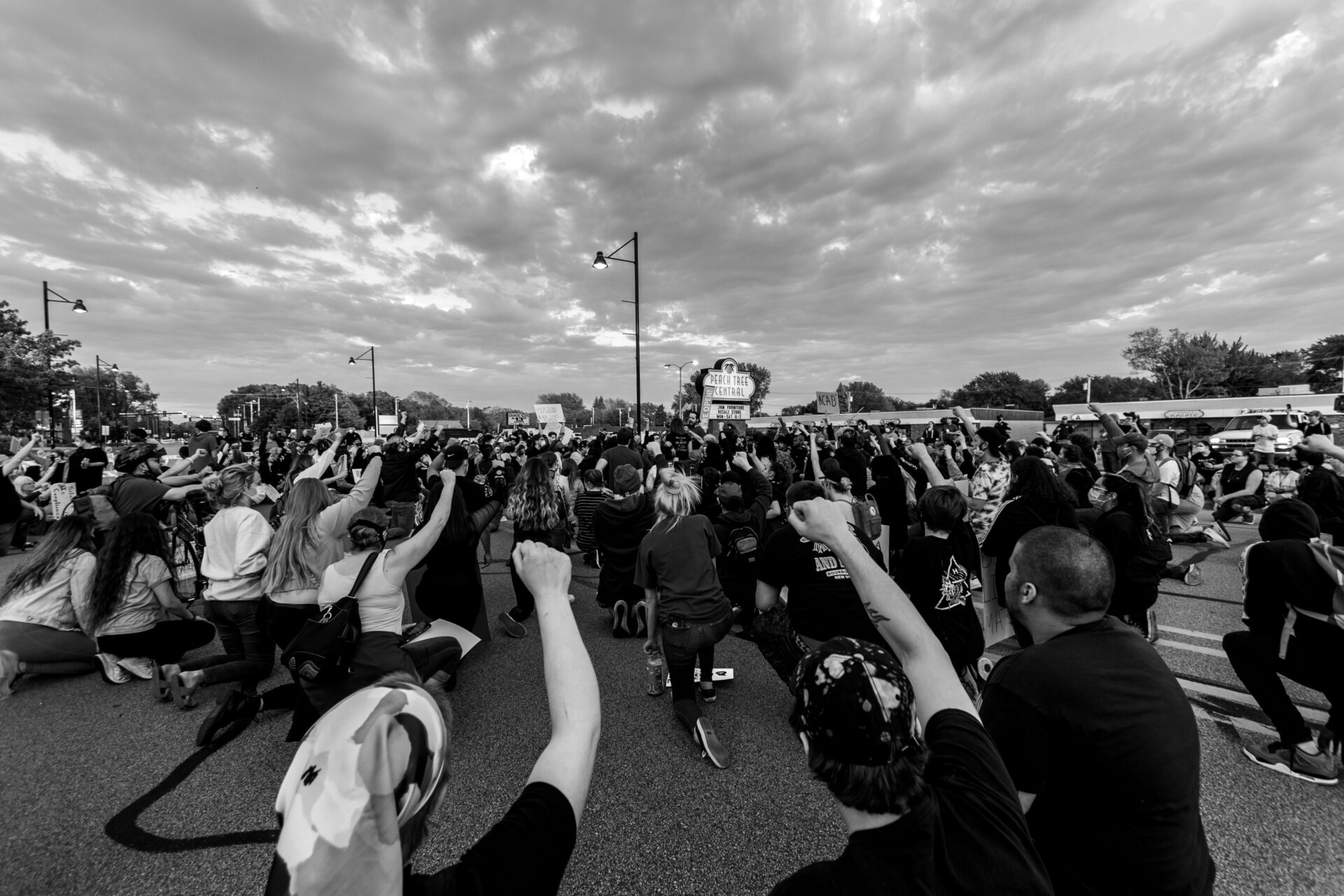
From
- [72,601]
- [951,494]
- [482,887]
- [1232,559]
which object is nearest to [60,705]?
[72,601]

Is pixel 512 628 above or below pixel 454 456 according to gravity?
below

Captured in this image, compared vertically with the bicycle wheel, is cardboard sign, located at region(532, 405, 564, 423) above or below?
above

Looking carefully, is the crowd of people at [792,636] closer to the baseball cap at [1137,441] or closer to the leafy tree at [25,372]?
the baseball cap at [1137,441]

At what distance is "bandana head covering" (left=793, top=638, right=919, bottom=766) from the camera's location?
112cm

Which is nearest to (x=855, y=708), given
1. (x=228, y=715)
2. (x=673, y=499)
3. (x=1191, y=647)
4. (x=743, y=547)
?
(x=673, y=499)

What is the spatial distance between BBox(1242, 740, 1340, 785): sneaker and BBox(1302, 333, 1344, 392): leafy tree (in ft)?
260

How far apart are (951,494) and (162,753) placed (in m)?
5.53

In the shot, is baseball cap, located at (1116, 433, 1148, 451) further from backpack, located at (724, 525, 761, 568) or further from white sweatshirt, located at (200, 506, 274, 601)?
white sweatshirt, located at (200, 506, 274, 601)

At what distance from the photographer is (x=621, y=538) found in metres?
5.39

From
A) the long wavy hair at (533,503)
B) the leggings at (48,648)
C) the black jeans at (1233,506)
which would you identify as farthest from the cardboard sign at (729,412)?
the leggings at (48,648)

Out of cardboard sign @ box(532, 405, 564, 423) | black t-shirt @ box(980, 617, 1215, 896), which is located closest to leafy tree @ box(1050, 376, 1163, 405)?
cardboard sign @ box(532, 405, 564, 423)

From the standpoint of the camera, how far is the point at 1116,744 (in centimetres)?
159

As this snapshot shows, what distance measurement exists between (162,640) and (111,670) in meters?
0.66

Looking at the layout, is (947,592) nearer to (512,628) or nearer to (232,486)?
(512,628)
